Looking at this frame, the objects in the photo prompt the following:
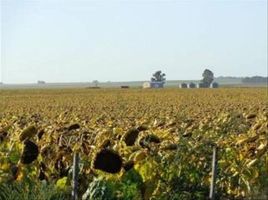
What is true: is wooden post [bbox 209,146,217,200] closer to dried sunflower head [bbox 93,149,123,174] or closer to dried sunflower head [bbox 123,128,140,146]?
dried sunflower head [bbox 93,149,123,174]

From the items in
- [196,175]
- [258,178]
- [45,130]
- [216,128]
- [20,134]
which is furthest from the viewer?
[216,128]

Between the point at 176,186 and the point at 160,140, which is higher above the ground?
the point at 160,140

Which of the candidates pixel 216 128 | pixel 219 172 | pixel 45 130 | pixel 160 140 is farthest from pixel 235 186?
pixel 45 130

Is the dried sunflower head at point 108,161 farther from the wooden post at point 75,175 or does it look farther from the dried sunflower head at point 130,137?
the dried sunflower head at point 130,137

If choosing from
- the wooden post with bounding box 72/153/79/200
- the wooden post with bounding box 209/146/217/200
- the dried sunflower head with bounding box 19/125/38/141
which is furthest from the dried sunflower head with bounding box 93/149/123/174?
the dried sunflower head with bounding box 19/125/38/141

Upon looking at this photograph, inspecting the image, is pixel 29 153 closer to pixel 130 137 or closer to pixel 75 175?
pixel 75 175

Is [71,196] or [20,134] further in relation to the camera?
[20,134]

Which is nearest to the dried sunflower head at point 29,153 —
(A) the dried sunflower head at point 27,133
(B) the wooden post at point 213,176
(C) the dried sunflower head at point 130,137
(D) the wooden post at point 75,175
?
(A) the dried sunflower head at point 27,133

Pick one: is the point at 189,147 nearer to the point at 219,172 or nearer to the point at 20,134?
the point at 219,172

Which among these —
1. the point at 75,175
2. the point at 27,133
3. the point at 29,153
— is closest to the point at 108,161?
the point at 75,175

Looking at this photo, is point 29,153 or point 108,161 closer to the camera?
point 108,161

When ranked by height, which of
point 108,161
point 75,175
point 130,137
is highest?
point 130,137

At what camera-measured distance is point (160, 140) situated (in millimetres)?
5027

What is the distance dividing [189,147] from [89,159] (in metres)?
0.86
